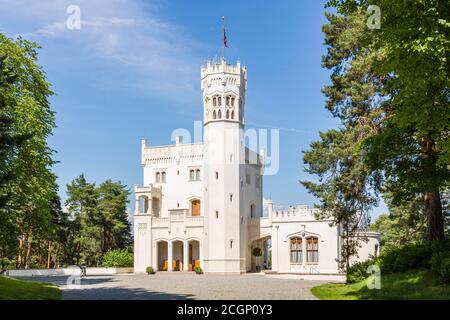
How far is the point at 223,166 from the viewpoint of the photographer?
46781 millimetres

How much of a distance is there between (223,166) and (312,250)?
32.3 feet

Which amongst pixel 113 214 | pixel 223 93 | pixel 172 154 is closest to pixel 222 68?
pixel 223 93

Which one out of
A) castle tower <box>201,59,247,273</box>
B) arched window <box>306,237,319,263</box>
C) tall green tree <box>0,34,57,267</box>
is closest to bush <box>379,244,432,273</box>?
tall green tree <box>0,34,57,267</box>

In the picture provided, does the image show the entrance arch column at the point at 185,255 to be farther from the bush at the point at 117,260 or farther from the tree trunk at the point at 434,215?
the tree trunk at the point at 434,215

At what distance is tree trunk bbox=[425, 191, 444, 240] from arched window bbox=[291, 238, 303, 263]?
20.6 metres

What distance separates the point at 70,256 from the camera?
5853 centimetres

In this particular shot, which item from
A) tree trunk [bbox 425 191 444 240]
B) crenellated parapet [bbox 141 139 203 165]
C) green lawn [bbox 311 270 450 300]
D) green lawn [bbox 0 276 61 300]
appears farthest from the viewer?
crenellated parapet [bbox 141 139 203 165]

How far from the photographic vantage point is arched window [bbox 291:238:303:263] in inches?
1727

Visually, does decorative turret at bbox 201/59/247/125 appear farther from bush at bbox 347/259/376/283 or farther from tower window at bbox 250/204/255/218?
bush at bbox 347/259/376/283

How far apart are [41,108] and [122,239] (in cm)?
3331

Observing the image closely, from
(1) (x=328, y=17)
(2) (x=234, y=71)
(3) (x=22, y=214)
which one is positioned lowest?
(3) (x=22, y=214)

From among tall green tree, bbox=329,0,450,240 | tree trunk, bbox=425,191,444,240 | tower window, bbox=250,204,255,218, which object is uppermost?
tall green tree, bbox=329,0,450,240
